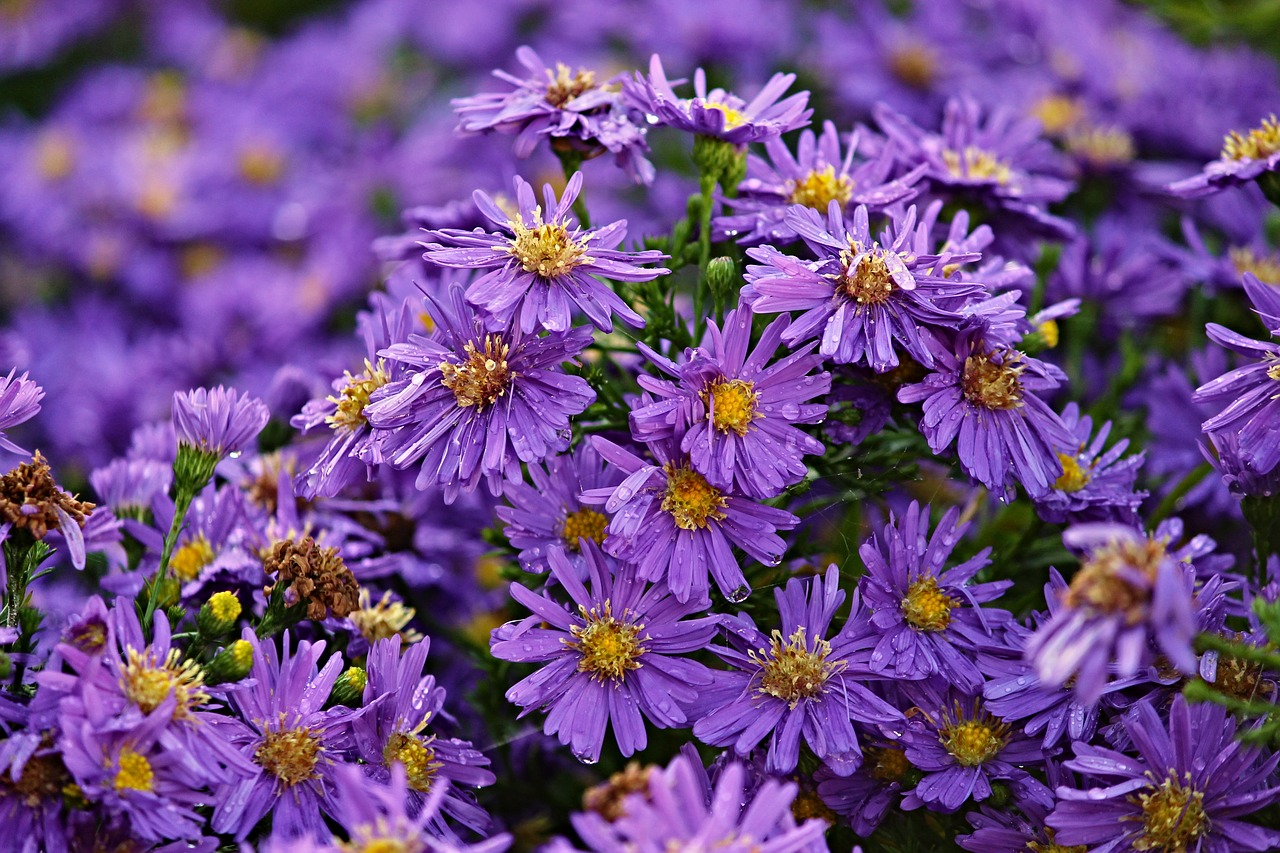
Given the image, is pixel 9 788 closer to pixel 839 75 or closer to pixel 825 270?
pixel 825 270

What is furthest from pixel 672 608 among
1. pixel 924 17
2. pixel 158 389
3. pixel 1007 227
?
pixel 924 17

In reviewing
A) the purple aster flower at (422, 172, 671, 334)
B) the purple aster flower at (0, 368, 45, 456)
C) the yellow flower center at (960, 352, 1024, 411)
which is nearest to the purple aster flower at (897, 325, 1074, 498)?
the yellow flower center at (960, 352, 1024, 411)

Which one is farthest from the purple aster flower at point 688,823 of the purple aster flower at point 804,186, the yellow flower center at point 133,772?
the purple aster flower at point 804,186

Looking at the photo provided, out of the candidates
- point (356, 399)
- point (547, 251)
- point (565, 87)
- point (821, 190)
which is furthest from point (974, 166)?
→ point (356, 399)

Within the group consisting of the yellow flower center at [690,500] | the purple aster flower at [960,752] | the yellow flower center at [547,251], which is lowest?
the purple aster flower at [960,752]

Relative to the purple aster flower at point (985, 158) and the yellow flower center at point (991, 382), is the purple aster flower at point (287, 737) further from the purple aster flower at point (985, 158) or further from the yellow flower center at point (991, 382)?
the purple aster flower at point (985, 158)

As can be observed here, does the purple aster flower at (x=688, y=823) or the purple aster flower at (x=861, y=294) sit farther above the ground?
the purple aster flower at (x=861, y=294)
